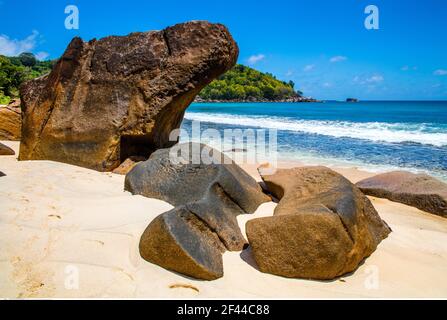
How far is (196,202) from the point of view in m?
2.76

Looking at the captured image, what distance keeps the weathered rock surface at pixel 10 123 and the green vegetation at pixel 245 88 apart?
72.7m

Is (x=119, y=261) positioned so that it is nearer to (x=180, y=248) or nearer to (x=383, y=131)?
(x=180, y=248)

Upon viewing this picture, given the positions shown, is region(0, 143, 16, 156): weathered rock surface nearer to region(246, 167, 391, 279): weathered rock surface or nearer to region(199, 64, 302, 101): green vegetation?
region(246, 167, 391, 279): weathered rock surface

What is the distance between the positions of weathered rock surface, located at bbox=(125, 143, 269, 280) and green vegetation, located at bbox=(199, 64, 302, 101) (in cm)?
7651

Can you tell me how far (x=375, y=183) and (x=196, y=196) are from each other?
3053 mm

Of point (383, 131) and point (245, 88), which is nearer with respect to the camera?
A: point (383, 131)

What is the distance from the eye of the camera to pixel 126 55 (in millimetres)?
5117

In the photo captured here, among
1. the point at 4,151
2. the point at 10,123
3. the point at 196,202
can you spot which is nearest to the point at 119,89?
the point at 4,151

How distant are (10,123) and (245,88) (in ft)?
255

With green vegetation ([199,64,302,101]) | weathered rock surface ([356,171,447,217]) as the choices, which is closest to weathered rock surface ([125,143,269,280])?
weathered rock surface ([356,171,447,217])

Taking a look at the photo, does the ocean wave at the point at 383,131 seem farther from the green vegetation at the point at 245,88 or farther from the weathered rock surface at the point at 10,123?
the green vegetation at the point at 245,88

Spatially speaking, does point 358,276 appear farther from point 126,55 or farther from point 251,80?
point 251,80

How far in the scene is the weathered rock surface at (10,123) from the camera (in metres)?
7.54
